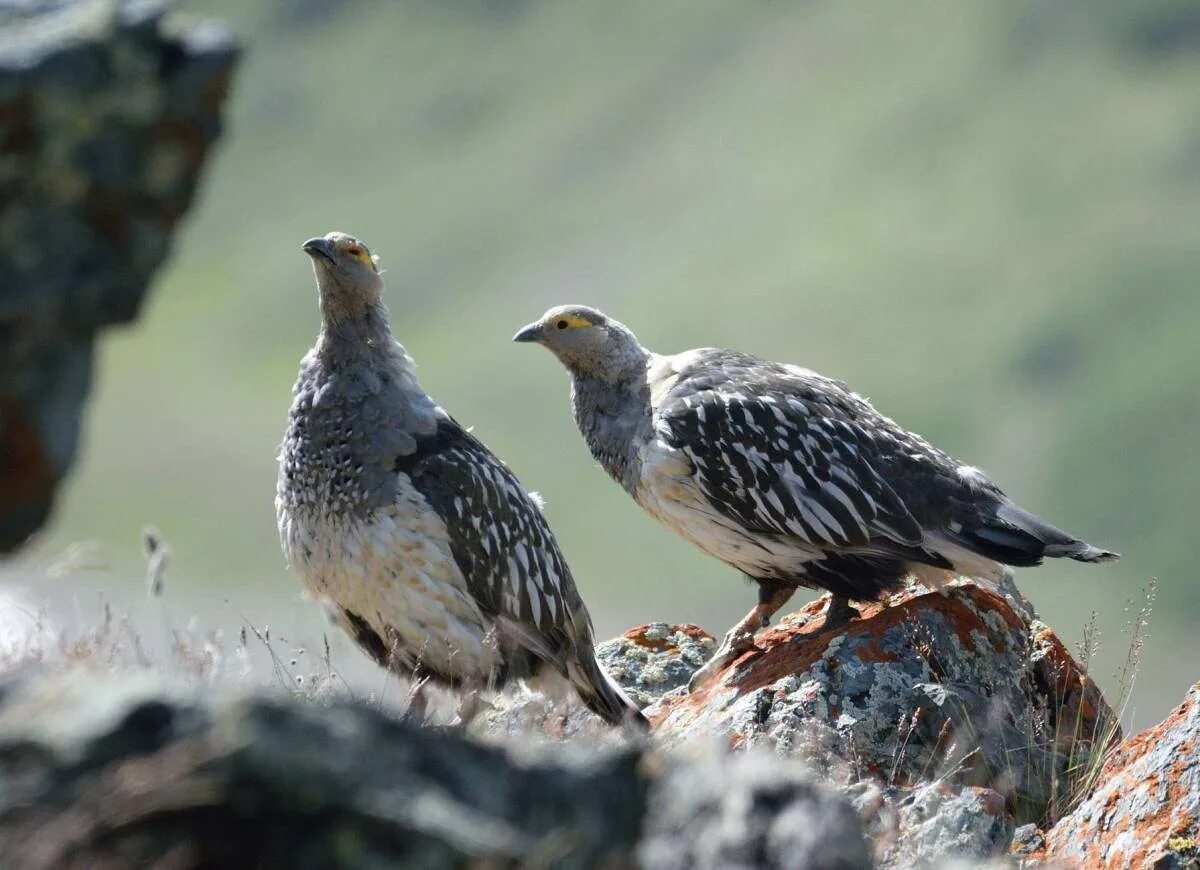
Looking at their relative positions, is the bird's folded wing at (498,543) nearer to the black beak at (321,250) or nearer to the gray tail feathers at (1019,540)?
the black beak at (321,250)

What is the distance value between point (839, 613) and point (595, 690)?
1490 millimetres

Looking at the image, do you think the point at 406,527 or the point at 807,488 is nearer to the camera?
the point at 406,527

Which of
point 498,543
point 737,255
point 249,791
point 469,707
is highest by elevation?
point 737,255

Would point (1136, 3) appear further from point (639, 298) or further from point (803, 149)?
point (639, 298)

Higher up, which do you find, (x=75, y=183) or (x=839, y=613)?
(x=75, y=183)

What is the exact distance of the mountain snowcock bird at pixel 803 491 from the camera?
11438 millimetres

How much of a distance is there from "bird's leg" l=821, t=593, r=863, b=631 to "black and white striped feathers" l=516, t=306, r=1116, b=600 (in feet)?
0.21

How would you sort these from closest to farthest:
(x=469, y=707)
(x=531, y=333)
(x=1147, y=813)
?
(x=1147, y=813), (x=469, y=707), (x=531, y=333)

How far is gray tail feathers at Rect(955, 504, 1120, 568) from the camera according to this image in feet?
36.3

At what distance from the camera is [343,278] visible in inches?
459

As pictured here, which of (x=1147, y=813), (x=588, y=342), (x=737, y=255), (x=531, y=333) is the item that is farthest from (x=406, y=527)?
(x=737, y=255)

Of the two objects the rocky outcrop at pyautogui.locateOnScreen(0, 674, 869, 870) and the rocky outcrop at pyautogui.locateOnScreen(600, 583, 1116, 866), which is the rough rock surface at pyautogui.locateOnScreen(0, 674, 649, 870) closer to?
the rocky outcrop at pyautogui.locateOnScreen(0, 674, 869, 870)

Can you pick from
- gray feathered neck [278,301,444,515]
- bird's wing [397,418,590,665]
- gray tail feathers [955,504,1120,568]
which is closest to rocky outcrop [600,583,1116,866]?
gray tail feathers [955,504,1120,568]

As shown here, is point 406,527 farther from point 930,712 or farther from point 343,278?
point 930,712
